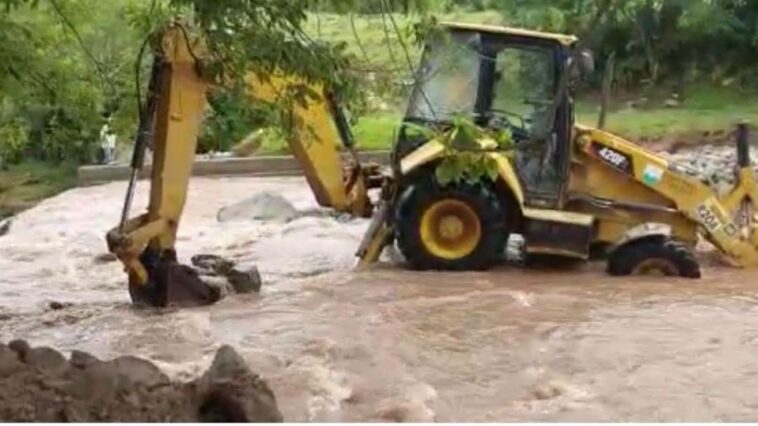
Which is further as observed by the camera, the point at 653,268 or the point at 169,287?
the point at 653,268

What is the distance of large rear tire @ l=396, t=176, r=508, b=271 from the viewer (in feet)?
42.2

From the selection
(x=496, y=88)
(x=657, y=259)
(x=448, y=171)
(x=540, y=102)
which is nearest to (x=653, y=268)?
(x=657, y=259)

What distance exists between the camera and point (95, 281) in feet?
46.1

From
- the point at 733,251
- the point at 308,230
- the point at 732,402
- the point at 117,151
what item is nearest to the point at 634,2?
the point at 117,151

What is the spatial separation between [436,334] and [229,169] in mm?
13222

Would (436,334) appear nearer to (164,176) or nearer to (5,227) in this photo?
(164,176)

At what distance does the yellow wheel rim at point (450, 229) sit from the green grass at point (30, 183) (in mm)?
11131

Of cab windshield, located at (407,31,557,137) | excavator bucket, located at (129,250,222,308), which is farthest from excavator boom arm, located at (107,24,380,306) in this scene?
cab windshield, located at (407,31,557,137)

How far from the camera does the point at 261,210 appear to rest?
18156 mm

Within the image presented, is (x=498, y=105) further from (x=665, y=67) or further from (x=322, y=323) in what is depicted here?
(x=665, y=67)

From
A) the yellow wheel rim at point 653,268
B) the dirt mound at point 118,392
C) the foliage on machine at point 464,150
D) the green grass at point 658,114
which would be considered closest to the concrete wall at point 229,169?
the green grass at point 658,114

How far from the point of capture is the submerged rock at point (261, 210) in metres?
18.0

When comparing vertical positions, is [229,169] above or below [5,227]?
above

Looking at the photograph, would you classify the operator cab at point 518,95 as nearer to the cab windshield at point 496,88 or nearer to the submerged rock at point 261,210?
the cab windshield at point 496,88
